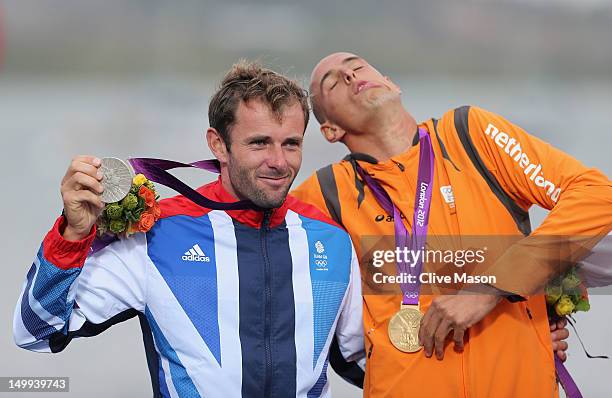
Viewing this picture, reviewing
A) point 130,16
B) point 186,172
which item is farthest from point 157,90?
point 186,172

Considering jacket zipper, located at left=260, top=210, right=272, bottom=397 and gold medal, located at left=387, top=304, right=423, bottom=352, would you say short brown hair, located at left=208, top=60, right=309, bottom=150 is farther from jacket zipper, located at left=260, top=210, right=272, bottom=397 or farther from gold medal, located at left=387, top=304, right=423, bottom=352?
gold medal, located at left=387, top=304, right=423, bottom=352

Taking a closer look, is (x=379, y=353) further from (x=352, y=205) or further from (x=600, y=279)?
(x=600, y=279)

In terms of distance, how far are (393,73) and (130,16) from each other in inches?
123

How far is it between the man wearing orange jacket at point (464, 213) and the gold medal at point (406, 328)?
0.06ft

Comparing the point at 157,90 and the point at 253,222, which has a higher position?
the point at 157,90

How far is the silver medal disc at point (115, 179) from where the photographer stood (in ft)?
7.82

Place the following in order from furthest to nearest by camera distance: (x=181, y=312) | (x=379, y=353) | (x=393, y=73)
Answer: (x=393, y=73), (x=379, y=353), (x=181, y=312)

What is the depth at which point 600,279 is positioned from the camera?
2.94m

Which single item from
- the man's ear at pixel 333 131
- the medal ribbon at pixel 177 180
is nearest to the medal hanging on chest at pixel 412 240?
the man's ear at pixel 333 131

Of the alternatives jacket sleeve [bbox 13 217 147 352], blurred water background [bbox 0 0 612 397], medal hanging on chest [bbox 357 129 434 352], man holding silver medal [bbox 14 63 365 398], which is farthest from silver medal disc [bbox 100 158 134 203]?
blurred water background [bbox 0 0 612 397]

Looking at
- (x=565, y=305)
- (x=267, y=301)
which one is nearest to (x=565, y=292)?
(x=565, y=305)

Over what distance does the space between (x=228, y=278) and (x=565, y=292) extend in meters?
1.04

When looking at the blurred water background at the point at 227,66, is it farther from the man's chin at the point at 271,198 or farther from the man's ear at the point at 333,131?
the man's chin at the point at 271,198

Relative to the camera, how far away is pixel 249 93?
8.83 ft
